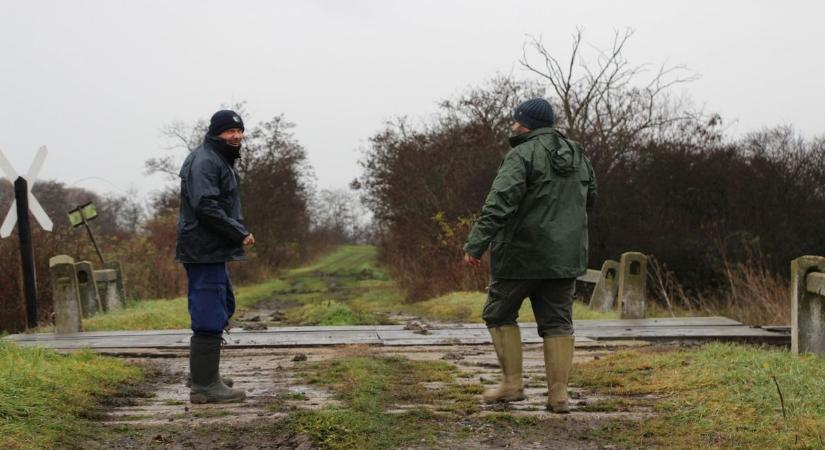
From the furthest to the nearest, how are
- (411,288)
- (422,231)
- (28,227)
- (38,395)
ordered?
(422,231), (411,288), (28,227), (38,395)

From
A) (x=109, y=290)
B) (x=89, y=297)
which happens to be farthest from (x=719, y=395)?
(x=109, y=290)

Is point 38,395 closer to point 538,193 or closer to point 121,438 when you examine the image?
point 121,438

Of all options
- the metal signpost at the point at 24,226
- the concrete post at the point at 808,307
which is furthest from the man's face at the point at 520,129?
the metal signpost at the point at 24,226

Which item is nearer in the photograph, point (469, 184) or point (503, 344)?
point (503, 344)

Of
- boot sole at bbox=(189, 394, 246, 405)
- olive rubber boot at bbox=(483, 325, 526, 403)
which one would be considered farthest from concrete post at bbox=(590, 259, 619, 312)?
boot sole at bbox=(189, 394, 246, 405)

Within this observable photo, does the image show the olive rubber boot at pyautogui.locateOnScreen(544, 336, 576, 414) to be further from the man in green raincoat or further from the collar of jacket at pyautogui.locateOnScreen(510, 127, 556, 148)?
the collar of jacket at pyautogui.locateOnScreen(510, 127, 556, 148)

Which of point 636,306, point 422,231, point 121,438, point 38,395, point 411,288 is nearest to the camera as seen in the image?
point 121,438

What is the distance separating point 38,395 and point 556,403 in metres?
3.14

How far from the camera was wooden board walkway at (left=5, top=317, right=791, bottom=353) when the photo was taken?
988cm

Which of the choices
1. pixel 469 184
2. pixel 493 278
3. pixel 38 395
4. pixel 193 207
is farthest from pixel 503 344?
pixel 469 184

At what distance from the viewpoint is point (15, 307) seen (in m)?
15.8

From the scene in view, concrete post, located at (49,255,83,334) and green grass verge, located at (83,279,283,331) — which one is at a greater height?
concrete post, located at (49,255,83,334)

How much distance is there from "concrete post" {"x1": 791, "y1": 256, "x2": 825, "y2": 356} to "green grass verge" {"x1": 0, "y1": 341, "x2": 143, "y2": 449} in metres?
5.43

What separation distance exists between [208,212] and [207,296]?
0.61 meters
